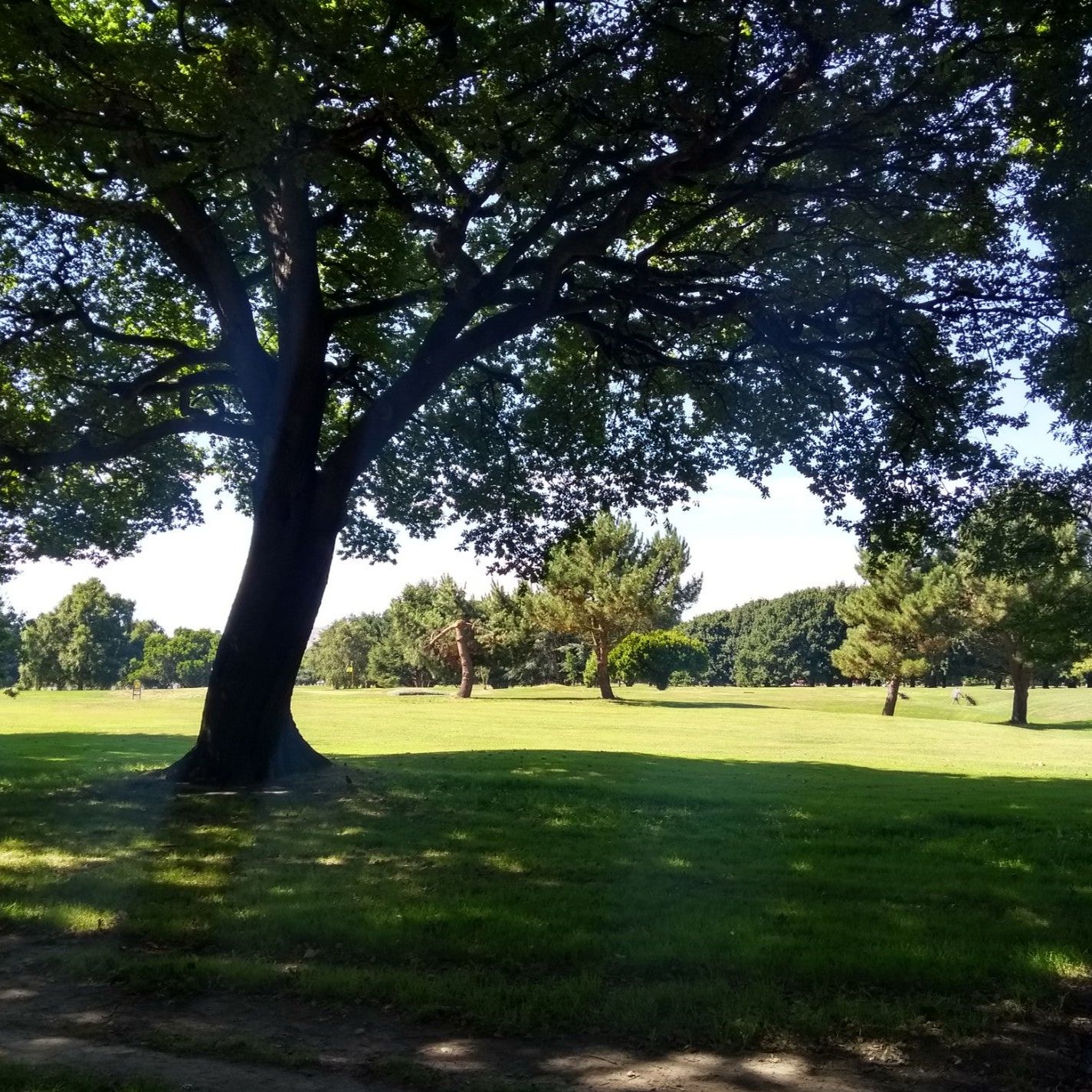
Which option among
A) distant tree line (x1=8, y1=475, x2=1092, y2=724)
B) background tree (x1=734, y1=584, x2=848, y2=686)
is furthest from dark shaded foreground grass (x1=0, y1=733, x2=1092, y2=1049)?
background tree (x1=734, y1=584, x2=848, y2=686)

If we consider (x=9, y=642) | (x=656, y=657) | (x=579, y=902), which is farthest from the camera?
(x=656, y=657)

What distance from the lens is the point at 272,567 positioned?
12578 mm

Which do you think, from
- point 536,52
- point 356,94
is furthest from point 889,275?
point 356,94

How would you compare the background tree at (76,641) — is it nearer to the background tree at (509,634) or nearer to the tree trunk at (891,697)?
the background tree at (509,634)

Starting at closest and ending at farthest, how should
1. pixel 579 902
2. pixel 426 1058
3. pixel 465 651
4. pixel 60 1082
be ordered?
pixel 60 1082 → pixel 426 1058 → pixel 579 902 → pixel 465 651

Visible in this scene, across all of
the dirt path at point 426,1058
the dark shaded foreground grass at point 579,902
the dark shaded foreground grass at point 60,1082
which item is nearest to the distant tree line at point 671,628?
the dark shaded foreground grass at point 579,902

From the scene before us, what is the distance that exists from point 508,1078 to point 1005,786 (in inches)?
560

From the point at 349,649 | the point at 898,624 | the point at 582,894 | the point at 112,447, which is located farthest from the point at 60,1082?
the point at 349,649

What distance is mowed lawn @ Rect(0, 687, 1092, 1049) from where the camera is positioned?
528cm

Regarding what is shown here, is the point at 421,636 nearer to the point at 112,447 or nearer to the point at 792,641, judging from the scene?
the point at 792,641

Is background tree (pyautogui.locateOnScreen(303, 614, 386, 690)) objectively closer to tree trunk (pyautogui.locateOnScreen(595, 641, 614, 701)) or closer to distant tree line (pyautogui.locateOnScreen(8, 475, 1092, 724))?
distant tree line (pyautogui.locateOnScreen(8, 475, 1092, 724))

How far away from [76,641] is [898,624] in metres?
62.2

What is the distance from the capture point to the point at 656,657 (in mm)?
72562

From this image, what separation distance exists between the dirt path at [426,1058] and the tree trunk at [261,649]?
24.3 feet
